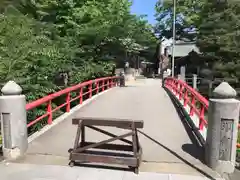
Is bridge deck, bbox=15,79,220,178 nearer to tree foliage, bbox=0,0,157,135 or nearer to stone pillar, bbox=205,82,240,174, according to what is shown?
stone pillar, bbox=205,82,240,174

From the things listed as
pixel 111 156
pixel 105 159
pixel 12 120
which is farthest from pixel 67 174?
pixel 12 120

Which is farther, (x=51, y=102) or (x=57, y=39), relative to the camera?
(x=57, y=39)

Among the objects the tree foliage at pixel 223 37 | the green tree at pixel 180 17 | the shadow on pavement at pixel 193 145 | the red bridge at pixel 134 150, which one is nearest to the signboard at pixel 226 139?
the red bridge at pixel 134 150

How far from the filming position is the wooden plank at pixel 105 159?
15.1ft

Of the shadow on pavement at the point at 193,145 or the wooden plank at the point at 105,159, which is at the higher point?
the wooden plank at the point at 105,159

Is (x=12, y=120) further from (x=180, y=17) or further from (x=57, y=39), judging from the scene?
(x=180, y=17)

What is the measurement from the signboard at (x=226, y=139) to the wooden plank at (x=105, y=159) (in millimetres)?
1553

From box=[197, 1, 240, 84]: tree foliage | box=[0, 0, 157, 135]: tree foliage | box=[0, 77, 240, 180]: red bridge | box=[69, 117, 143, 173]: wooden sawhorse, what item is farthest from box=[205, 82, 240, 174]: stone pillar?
box=[197, 1, 240, 84]: tree foliage

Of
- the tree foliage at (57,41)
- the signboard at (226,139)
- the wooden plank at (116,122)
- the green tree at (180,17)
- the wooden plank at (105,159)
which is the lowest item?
the wooden plank at (105,159)

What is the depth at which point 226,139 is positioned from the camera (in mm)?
4633

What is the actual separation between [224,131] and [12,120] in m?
3.99

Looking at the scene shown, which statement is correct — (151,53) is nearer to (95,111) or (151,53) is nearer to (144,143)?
(95,111)

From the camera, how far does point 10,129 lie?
516 centimetres

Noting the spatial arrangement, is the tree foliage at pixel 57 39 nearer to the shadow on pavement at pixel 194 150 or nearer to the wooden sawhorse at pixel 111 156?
the wooden sawhorse at pixel 111 156
